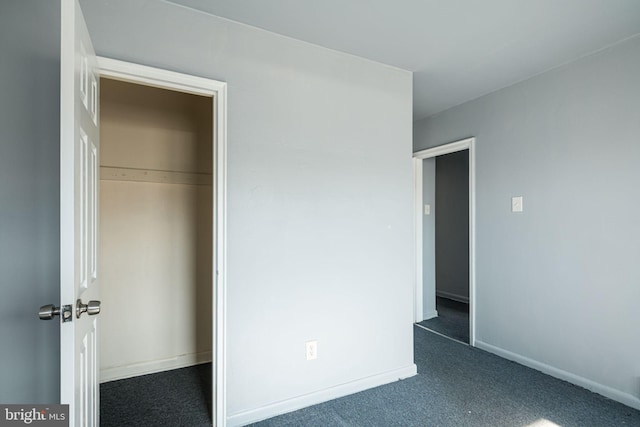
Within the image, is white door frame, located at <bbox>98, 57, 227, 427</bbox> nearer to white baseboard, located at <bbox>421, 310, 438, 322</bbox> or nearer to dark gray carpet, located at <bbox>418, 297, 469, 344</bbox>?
dark gray carpet, located at <bbox>418, 297, 469, 344</bbox>

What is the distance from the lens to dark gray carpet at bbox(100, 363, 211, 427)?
2037mm

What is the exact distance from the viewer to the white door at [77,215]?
1075 mm

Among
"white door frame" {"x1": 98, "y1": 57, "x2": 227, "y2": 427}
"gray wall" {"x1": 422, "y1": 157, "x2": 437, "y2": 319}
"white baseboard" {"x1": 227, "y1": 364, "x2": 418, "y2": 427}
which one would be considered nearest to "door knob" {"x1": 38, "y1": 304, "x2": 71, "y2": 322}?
"white door frame" {"x1": 98, "y1": 57, "x2": 227, "y2": 427}

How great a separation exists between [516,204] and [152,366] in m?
3.26

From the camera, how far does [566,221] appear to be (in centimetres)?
258

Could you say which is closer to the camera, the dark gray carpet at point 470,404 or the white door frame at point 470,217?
the dark gray carpet at point 470,404

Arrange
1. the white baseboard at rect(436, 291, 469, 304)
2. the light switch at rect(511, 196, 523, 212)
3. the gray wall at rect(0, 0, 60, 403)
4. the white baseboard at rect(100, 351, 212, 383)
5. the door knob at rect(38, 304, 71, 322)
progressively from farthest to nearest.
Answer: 1. the white baseboard at rect(436, 291, 469, 304)
2. the light switch at rect(511, 196, 523, 212)
3. the white baseboard at rect(100, 351, 212, 383)
4. the gray wall at rect(0, 0, 60, 403)
5. the door knob at rect(38, 304, 71, 322)

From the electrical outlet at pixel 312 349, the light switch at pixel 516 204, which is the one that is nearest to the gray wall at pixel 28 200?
the electrical outlet at pixel 312 349

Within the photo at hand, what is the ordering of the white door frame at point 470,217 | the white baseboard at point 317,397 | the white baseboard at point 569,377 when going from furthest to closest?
the white door frame at point 470,217 → the white baseboard at point 569,377 → the white baseboard at point 317,397

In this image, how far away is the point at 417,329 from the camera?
376cm

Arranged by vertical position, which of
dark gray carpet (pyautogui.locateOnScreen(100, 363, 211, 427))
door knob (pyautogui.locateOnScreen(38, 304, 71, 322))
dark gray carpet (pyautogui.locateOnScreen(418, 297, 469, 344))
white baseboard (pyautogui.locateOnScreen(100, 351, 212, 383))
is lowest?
dark gray carpet (pyautogui.locateOnScreen(418, 297, 469, 344))

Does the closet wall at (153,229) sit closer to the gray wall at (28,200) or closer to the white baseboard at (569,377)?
the gray wall at (28,200)

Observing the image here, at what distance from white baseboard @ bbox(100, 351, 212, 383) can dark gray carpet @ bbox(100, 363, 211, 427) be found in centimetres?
5

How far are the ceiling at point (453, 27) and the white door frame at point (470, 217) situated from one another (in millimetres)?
871
